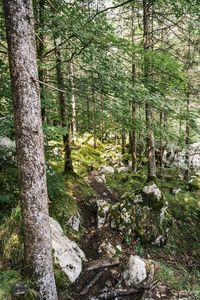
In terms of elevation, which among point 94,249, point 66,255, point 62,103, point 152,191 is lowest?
point 94,249

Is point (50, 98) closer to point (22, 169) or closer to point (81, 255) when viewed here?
point (22, 169)

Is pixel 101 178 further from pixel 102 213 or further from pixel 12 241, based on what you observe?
pixel 12 241

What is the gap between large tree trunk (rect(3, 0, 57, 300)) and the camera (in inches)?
143

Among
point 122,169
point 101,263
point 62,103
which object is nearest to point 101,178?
point 122,169

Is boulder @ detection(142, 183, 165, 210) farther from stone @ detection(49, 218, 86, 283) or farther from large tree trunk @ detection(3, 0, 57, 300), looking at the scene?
large tree trunk @ detection(3, 0, 57, 300)

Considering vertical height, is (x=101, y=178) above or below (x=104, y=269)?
above

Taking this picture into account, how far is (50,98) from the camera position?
6.47 metres

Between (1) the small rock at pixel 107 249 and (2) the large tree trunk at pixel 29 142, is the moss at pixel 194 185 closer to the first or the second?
(1) the small rock at pixel 107 249

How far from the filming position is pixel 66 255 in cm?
544

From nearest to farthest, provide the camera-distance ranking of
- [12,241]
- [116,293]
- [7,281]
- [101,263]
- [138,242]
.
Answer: [7,281] < [116,293] < [12,241] < [101,263] < [138,242]

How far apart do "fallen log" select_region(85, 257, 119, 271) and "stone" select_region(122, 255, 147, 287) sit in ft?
1.88

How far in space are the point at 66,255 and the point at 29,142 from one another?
8.88ft

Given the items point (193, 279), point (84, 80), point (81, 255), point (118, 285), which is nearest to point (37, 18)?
point (84, 80)

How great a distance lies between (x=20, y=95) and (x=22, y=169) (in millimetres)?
1016
